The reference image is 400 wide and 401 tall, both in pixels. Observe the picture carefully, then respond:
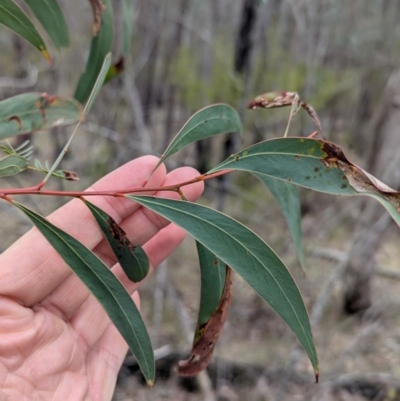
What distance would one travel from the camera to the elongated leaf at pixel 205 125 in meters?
0.58

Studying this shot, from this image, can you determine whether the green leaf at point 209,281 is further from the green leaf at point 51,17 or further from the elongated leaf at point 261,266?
the green leaf at point 51,17

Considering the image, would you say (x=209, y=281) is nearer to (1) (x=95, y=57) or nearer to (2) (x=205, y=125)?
(2) (x=205, y=125)

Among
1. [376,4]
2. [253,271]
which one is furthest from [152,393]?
[376,4]

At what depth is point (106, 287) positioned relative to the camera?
0.52m

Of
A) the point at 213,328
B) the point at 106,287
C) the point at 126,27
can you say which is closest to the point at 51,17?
the point at 126,27

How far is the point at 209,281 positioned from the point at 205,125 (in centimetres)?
25

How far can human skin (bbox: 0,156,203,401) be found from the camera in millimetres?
726

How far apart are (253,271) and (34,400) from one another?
52cm

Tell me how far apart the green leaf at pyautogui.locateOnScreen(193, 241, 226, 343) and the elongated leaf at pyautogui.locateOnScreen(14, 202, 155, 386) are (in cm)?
13

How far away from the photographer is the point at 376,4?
172 inches

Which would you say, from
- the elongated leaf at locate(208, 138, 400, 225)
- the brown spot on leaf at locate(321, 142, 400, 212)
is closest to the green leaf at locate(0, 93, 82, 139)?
the elongated leaf at locate(208, 138, 400, 225)

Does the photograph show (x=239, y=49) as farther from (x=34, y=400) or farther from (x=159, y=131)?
(x=159, y=131)

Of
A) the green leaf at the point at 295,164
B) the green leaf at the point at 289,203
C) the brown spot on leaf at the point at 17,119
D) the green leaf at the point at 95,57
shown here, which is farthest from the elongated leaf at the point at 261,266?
the green leaf at the point at 95,57

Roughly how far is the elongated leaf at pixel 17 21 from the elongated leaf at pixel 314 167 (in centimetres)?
41
